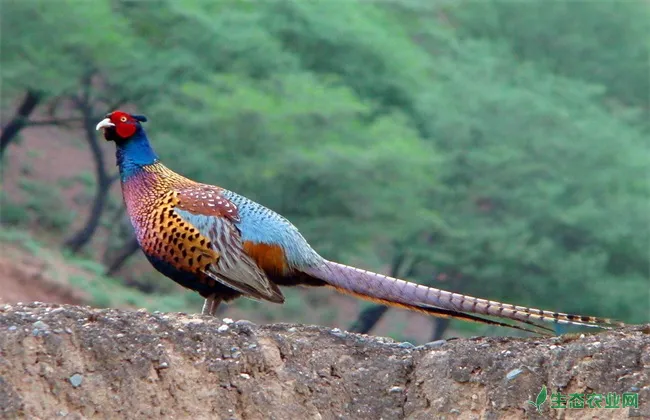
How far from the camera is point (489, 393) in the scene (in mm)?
7047

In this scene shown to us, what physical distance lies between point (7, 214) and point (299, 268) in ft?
78.3

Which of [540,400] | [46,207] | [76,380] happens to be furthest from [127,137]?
[46,207]

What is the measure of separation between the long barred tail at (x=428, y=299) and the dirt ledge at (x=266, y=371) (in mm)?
232

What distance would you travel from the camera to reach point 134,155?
9914 millimetres

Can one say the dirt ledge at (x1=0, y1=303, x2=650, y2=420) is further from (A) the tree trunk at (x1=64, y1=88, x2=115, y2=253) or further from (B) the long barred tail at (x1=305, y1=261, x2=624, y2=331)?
(A) the tree trunk at (x1=64, y1=88, x2=115, y2=253)

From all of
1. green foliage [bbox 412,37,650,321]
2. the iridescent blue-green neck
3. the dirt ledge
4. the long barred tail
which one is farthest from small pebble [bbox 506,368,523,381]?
green foliage [bbox 412,37,650,321]

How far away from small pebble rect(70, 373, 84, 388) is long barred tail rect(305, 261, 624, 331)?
240cm

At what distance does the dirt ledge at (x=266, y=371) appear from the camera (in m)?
6.76

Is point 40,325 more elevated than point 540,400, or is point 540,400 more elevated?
point 540,400

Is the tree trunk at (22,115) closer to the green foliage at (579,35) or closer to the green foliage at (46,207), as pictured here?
the green foliage at (46,207)

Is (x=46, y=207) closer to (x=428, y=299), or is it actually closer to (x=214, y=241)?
(x=214, y=241)

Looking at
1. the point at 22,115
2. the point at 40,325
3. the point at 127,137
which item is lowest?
the point at 40,325

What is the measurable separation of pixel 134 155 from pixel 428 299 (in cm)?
276

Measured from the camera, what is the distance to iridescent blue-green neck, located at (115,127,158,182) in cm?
984
